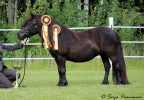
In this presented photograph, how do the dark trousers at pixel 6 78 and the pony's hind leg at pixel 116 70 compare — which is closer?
the dark trousers at pixel 6 78

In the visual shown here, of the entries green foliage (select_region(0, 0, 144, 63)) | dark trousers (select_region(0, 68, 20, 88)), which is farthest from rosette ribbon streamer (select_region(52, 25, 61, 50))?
green foliage (select_region(0, 0, 144, 63))

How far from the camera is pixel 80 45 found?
5.71 metres

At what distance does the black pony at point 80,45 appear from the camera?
5625mm

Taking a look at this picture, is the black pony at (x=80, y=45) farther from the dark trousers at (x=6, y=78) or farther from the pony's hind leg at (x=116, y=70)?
the dark trousers at (x=6, y=78)

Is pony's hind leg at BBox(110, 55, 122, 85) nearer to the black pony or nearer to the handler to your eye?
the black pony

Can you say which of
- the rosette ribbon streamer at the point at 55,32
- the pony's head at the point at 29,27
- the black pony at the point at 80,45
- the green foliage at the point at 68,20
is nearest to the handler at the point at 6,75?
the pony's head at the point at 29,27

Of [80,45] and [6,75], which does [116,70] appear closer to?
[80,45]

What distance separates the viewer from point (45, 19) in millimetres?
5594

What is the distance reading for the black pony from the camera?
562 cm

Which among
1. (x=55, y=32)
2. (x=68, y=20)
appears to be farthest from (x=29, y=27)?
(x=68, y=20)

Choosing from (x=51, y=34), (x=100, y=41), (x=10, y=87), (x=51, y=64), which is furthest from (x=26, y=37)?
(x=51, y=64)

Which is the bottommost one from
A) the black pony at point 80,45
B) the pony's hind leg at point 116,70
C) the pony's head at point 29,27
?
the pony's hind leg at point 116,70

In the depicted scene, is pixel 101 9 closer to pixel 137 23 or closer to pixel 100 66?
pixel 137 23

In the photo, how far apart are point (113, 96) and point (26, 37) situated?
2415mm
